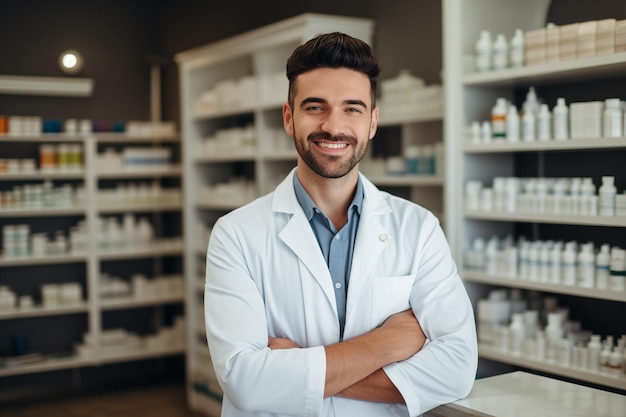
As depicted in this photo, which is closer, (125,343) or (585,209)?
(585,209)

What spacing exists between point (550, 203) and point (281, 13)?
2.78 m

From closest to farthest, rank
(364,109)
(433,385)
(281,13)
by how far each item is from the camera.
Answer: (433,385), (364,109), (281,13)

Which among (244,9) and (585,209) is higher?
(244,9)

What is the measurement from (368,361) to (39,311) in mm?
4442

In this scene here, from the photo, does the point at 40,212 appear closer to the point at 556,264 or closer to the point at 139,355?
the point at 139,355

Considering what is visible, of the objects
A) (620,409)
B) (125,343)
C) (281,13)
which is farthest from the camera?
(125,343)

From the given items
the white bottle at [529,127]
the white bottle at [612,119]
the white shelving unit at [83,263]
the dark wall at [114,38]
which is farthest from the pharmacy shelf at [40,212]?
the white bottle at [612,119]

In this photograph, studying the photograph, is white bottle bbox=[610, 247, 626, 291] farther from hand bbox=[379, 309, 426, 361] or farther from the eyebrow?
the eyebrow

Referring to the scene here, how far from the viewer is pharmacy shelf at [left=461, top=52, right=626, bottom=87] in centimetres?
261

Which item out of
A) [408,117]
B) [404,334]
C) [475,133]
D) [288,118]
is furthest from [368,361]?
[408,117]

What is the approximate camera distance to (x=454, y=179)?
3182 millimetres

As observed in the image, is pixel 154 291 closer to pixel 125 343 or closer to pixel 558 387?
pixel 125 343

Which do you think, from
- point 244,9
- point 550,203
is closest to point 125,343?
point 244,9

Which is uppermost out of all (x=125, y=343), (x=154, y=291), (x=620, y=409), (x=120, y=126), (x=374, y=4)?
(x=374, y=4)
